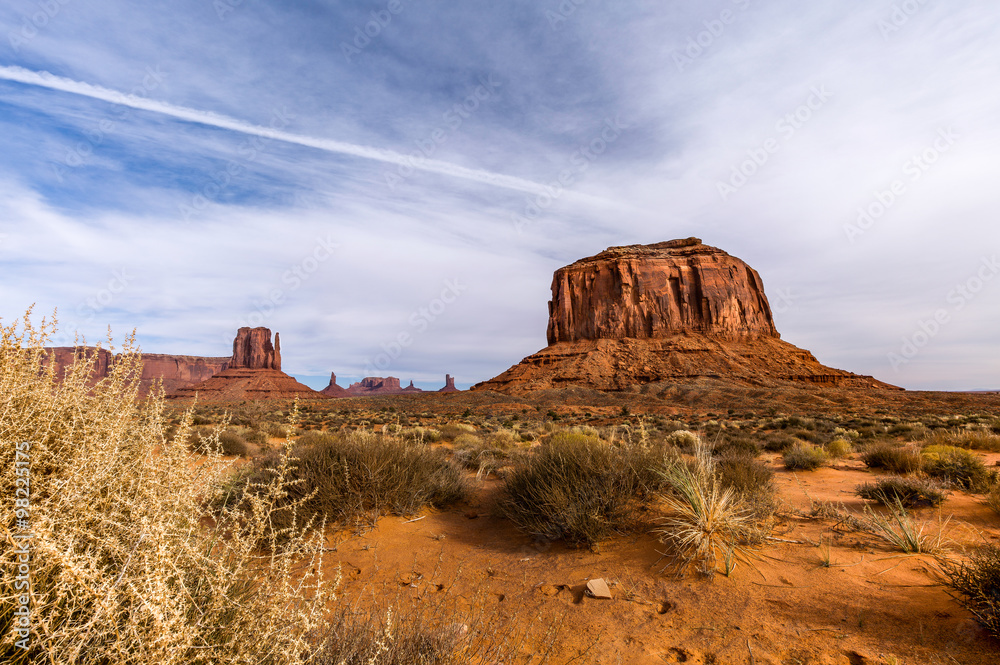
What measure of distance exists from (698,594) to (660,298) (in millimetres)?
62674

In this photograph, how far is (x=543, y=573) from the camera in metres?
4.23

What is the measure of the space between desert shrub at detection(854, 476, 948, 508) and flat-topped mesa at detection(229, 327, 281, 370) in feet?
339

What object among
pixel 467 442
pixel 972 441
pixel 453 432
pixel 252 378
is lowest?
pixel 972 441

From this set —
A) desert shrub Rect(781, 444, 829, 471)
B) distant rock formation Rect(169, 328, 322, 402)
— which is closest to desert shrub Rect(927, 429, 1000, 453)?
desert shrub Rect(781, 444, 829, 471)

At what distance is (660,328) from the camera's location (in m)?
60.6

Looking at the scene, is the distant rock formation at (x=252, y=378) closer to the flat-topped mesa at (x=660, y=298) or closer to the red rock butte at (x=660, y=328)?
the red rock butte at (x=660, y=328)

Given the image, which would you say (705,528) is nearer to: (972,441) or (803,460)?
(803,460)

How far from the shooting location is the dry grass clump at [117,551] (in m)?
1.28

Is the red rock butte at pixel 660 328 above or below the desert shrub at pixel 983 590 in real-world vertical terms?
above

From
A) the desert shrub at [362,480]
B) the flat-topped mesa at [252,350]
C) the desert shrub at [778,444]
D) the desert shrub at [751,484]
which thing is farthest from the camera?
the flat-topped mesa at [252,350]

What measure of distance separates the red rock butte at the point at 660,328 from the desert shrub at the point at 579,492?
136 feet

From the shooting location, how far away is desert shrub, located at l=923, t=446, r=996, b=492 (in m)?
6.14

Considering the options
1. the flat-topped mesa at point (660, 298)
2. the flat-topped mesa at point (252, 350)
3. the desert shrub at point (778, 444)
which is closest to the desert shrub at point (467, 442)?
the desert shrub at point (778, 444)

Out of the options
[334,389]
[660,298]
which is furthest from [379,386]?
[660,298]
